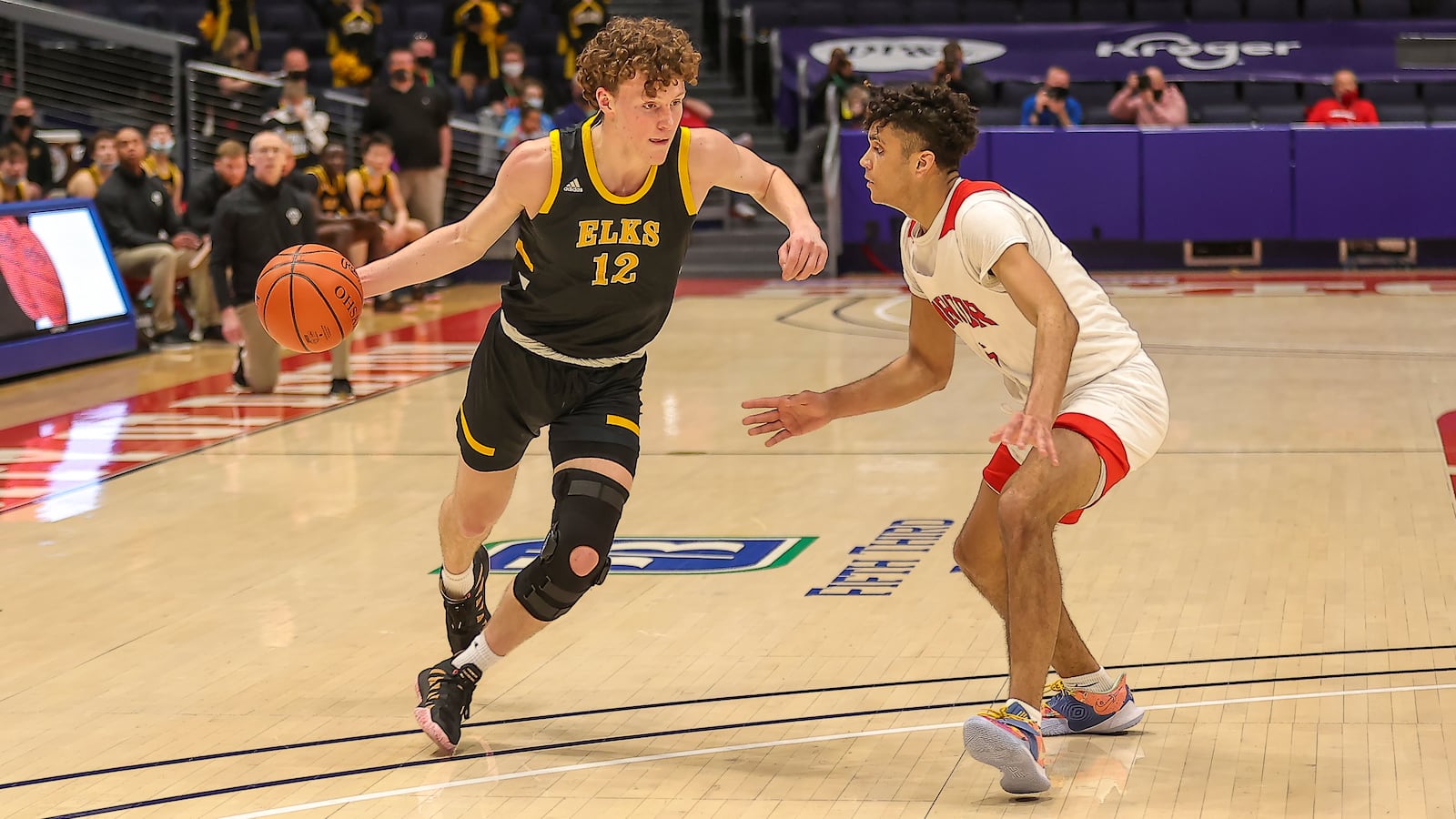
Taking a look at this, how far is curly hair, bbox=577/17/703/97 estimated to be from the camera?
15.1ft

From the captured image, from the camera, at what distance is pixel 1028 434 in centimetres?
404

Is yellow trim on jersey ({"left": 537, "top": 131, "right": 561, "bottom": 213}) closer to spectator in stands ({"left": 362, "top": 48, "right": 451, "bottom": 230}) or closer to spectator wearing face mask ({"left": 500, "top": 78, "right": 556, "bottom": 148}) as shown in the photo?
spectator in stands ({"left": 362, "top": 48, "right": 451, "bottom": 230})

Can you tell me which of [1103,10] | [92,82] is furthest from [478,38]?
[1103,10]

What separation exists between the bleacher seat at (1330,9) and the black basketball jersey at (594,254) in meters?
18.2

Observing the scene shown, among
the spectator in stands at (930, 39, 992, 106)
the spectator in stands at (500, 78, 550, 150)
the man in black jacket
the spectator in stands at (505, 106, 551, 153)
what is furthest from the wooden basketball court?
the spectator in stands at (500, 78, 550, 150)

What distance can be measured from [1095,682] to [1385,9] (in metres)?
18.5

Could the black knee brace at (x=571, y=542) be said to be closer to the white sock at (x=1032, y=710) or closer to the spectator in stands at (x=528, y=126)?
the white sock at (x=1032, y=710)

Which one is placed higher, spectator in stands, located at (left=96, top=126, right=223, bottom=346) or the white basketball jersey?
the white basketball jersey

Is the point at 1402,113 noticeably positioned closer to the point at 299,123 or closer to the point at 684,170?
the point at 299,123

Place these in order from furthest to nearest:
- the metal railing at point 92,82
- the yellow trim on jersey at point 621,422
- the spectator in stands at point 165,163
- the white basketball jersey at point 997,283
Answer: the metal railing at point 92,82 → the spectator in stands at point 165,163 → the yellow trim on jersey at point 621,422 → the white basketball jersey at point 997,283

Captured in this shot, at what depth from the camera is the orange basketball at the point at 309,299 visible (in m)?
4.86

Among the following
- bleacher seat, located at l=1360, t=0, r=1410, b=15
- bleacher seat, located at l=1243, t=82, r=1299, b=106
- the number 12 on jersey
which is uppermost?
bleacher seat, located at l=1360, t=0, r=1410, b=15

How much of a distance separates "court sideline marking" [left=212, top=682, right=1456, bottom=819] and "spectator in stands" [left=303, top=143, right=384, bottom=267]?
406 inches

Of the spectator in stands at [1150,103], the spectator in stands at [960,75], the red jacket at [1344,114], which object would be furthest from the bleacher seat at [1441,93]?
the spectator in stands at [960,75]
